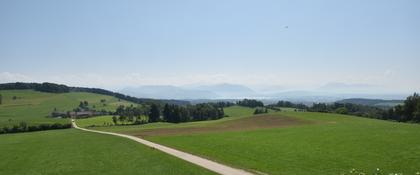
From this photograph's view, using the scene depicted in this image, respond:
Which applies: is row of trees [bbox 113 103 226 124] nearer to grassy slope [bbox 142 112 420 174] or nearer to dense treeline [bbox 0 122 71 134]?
dense treeline [bbox 0 122 71 134]

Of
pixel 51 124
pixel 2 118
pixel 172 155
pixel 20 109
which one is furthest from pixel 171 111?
pixel 172 155

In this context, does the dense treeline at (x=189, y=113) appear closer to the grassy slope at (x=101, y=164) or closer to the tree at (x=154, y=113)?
the tree at (x=154, y=113)

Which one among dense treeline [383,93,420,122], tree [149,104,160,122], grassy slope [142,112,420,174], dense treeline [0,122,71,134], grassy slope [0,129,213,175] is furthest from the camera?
tree [149,104,160,122]

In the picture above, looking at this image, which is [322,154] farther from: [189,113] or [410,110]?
[189,113]

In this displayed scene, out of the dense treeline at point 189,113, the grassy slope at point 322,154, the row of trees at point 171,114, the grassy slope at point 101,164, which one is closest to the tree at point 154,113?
the row of trees at point 171,114

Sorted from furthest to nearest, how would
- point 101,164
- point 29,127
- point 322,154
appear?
point 29,127 < point 101,164 < point 322,154

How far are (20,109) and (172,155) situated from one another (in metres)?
156

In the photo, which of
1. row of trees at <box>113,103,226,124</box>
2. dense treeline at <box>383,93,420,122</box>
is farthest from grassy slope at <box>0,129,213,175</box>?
row of trees at <box>113,103,226,124</box>

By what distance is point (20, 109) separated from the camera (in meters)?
168

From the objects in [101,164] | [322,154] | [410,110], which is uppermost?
[410,110]

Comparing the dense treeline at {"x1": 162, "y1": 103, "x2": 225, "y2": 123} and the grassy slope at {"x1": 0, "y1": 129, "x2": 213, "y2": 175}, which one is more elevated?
the dense treeline at {"x1": 162, "y1": 103, "x2": 225, "y2": 123}

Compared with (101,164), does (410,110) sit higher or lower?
higher

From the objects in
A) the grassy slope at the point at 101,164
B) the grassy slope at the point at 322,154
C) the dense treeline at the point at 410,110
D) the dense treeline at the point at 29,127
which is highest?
the dense treeline at the point at 410,110

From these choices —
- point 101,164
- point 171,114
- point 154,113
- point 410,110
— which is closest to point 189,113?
point 171,114
